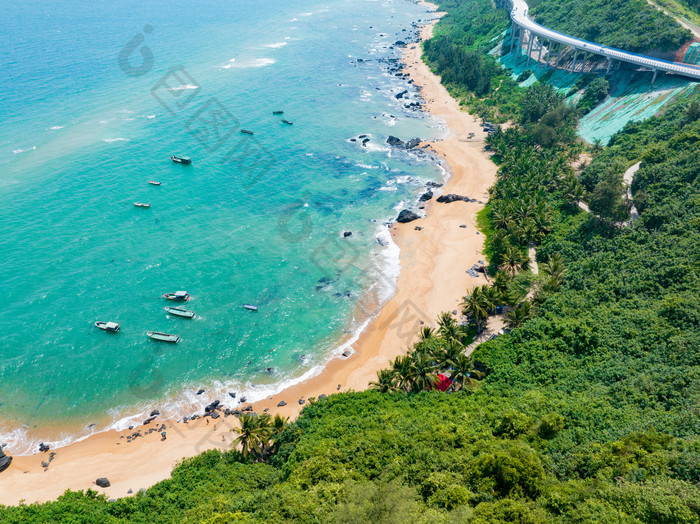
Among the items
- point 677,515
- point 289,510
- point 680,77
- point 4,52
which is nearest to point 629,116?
point 680,77

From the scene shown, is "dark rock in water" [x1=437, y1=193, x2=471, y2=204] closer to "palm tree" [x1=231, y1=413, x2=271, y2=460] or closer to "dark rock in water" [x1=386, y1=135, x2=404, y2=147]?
"dark rock in water" [x1=386, y1=135, x2=404, y2=147]

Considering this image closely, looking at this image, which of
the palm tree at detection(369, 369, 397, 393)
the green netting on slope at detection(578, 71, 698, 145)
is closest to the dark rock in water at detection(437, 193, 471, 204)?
the green netting on slope at detection(578, 71, 698, 145)

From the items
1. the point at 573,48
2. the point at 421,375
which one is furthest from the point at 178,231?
the point at 573,48

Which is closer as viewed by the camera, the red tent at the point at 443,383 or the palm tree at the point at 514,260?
the red tent at the point at 443,383

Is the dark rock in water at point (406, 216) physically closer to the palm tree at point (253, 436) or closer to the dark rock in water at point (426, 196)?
the dark rock in water at point (426, 196)

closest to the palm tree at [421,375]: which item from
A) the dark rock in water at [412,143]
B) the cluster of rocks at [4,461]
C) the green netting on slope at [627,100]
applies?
the cluster of rocks at [4,461]
